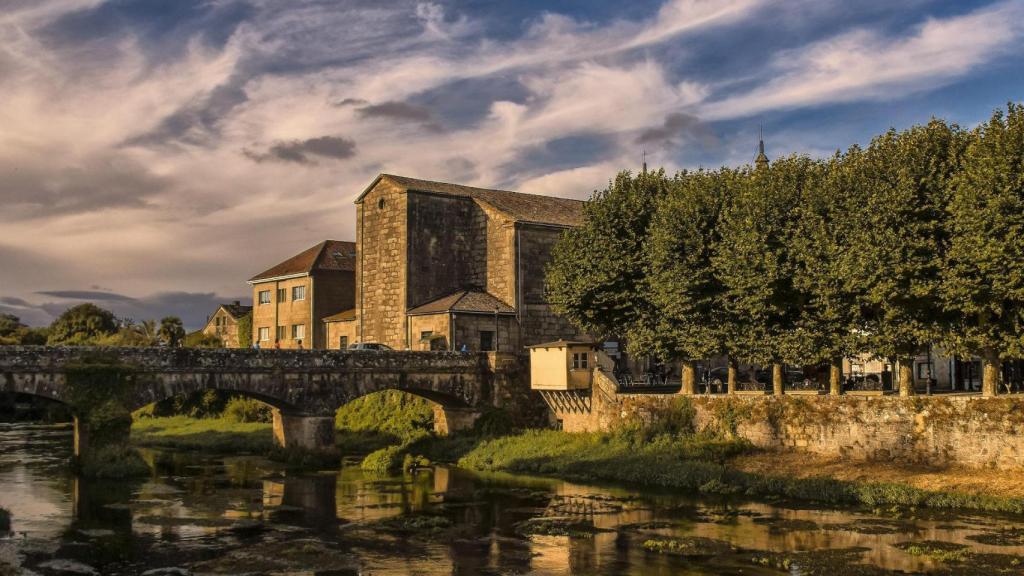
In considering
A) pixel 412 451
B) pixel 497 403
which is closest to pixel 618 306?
pixel 497 403

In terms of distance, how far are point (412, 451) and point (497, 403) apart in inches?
215

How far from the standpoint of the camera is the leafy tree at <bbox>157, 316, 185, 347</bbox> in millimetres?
89438

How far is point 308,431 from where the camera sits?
160ft

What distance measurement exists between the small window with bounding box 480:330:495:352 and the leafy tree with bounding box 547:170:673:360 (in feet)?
24.1

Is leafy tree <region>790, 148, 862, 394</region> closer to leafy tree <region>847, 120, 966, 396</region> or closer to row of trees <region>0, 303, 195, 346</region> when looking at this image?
leafy tree <region>847, 120, 966, 396</region>

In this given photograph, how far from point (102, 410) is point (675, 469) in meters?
24.6

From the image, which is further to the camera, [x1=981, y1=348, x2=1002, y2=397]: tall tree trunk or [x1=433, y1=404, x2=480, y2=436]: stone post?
[x1=433, y1=404, x2=480, y2=436]: stone post

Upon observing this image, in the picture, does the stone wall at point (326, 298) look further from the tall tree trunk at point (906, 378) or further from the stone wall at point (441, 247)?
the tall tree trunk at point (906, 378)

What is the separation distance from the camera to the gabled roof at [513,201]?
63250mm

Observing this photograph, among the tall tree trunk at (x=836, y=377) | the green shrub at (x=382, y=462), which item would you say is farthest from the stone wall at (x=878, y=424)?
the green shrub at (x=382, y=462)

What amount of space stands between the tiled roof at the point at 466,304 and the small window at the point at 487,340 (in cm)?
127

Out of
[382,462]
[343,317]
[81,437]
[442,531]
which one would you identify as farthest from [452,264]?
[442,531]

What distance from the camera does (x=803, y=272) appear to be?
4134cm

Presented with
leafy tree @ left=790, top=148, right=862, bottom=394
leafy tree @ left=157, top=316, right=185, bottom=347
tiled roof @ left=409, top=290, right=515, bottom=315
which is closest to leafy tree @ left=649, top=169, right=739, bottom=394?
leafy tree @ left=790, top=148, right=862, bottom=394
